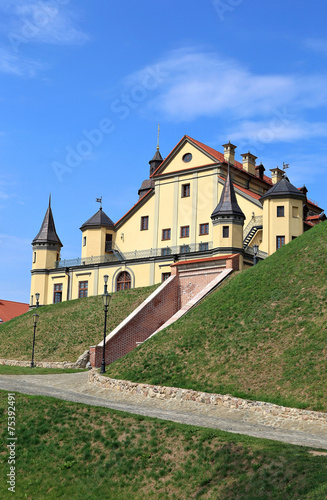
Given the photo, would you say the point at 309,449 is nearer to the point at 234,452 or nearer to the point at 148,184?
the point at 234,452

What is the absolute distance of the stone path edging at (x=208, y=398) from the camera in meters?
17.9

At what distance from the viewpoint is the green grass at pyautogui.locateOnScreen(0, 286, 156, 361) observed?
37562 mm

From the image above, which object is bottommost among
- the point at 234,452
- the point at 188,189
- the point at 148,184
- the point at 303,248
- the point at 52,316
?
the point at 234,452

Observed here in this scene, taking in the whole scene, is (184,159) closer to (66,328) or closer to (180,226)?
(180,226)

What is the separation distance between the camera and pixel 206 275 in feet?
121

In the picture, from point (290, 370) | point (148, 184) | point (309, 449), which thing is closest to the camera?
point (309, 449)

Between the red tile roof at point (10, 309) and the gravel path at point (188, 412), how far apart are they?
5112cm

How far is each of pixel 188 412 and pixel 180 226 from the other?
31120 millimetres

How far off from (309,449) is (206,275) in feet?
77.1

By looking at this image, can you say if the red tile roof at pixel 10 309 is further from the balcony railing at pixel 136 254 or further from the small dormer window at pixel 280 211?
the small dormer window at pixel 280 211

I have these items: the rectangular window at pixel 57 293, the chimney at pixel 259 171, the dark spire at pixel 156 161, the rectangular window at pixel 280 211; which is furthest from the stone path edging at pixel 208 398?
the dark spire at pixel 156 161

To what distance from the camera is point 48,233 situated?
5644 centimetres

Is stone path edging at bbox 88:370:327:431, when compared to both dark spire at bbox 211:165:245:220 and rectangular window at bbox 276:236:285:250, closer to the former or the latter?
dark spire at bbox 211:165:245:220

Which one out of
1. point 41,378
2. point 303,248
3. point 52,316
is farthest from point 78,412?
point 52,316
